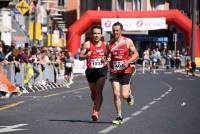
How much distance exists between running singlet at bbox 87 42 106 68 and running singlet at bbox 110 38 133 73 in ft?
1.00

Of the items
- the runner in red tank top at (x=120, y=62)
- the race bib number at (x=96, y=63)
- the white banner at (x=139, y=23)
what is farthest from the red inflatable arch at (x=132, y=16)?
the runner in red tank top at (x=120, y=62)

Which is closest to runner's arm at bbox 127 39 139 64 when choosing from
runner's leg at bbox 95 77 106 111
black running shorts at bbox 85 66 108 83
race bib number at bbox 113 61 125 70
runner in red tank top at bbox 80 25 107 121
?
race bib number at bbox 113 61 125 70

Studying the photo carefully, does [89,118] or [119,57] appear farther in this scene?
[89,118]

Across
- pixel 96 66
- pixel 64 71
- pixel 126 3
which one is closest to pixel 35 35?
pixel 64 71

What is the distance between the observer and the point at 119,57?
15.2m

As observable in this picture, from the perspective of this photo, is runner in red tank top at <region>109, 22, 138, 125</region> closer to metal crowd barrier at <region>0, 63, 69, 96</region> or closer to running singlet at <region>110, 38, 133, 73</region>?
running singlet at <region>110, 38, 133, 73</region>

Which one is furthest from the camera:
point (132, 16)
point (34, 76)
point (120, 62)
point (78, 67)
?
point (132, 16)

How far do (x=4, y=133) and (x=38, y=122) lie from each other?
236cm

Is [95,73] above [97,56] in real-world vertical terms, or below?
below

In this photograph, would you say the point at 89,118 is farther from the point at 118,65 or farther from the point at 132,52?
the point at 132,52

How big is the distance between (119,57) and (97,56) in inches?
19.7

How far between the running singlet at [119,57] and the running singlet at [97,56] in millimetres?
304

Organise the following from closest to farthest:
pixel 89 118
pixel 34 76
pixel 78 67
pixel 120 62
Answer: pixel 120 62, pixel 89 118, pixel 34 76, pixel 78 67

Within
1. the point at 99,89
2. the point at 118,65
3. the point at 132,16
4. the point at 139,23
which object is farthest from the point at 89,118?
the point at 132,16
